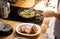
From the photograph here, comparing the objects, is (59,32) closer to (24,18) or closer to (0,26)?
(24,18)

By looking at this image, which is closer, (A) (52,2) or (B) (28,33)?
(B) (28,33)

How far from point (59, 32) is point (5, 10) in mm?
526

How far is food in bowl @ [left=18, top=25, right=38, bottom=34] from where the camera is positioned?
1.06 m

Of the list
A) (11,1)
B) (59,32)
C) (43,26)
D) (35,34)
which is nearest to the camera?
(35,34)

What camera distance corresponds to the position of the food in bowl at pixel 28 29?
106 centimetres

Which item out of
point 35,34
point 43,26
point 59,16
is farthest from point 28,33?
point 59,16

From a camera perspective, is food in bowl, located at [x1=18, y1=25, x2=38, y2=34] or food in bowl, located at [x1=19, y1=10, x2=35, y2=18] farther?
food in bowl, located at [x1=19, y1=10, x2=35, y2=18]

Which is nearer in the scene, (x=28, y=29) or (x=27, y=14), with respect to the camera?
(x=28, y=29)

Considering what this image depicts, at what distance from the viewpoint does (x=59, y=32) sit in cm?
129

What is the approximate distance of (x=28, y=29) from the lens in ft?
3.58

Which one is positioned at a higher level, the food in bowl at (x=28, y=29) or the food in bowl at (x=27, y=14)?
the food in bowl at (x=27, y=14)

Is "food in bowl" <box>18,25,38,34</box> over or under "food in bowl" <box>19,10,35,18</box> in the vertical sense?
under

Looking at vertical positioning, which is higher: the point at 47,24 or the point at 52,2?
the point at 52,2

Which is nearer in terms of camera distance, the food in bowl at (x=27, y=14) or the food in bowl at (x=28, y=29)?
the food in bowl at (x=28, y=29)
